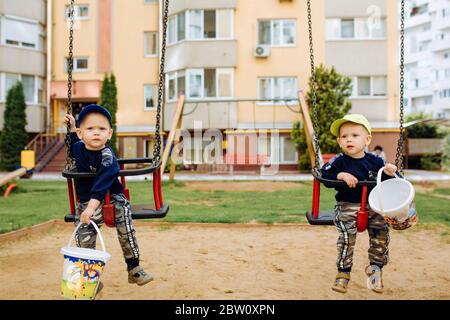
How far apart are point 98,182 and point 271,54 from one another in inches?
858

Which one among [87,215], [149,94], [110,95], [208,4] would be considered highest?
[208,4]

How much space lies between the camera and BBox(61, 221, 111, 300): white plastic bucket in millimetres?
3623

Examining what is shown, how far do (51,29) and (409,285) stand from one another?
26.5 metres

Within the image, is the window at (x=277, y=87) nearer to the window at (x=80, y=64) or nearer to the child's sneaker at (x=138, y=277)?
the window at (x=80, y=64)

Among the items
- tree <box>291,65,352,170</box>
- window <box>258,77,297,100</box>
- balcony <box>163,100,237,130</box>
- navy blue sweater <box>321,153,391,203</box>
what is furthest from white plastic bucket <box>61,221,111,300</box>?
window <box>258,77,297,100</box>

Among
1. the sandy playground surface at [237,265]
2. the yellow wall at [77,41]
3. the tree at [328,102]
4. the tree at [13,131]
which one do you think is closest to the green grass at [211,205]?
the sandy playground surface at [237,265]

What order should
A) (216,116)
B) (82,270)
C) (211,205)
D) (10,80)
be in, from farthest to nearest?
(10,80) < (216,116) < (211,205) < (82,270)

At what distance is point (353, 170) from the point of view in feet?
14.4

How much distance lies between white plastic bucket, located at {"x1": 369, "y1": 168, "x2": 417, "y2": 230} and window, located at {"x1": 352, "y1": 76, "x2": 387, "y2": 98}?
20949mm

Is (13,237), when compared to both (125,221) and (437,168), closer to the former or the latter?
(125,221)

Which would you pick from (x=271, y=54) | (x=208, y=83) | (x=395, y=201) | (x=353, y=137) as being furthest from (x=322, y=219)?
(x=271, y=54)

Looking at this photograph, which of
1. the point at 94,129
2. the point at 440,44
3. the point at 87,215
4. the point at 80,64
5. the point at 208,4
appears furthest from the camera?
the point at 440,44

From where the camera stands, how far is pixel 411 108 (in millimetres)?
66875

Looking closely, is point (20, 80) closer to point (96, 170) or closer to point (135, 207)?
point (135, 207)
